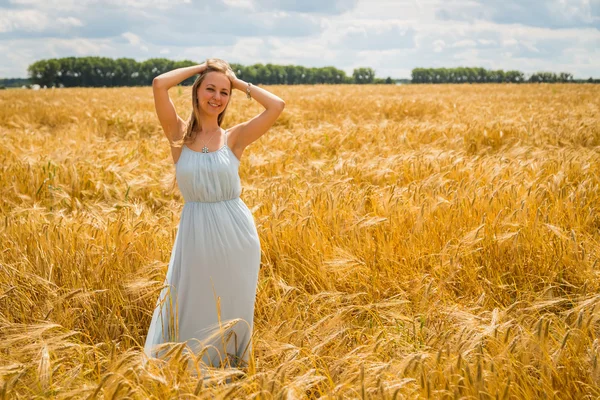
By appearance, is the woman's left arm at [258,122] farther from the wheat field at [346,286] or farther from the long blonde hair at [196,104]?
the wheat field at [346,286]

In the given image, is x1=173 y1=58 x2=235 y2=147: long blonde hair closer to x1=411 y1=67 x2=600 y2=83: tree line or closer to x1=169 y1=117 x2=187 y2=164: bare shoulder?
x1=169 y1=117 x2=187 y2=164: bare shoulder

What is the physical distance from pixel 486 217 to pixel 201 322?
2.07m

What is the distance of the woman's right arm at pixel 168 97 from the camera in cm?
243

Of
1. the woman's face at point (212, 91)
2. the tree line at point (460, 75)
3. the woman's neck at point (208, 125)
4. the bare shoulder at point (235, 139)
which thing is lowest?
the bare shoulder at point (235, 139)

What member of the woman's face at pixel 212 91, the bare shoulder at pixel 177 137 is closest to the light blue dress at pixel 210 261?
the bare shoulder at pixel 177 137

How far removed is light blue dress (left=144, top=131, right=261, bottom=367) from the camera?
90.0 inches

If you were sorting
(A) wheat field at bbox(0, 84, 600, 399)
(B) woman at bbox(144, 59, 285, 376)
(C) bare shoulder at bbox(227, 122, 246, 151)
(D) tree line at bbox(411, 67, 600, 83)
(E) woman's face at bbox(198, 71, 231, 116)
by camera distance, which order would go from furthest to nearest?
(D) tree line at bbox(411, 67, 600, 83)
(C) bare shoulder at bbox(227, 122, 246, 151)
(E) woman's face at bbox(198, 71, 231, 116)
(B) woman at bbox(144, 59, 285, 376)
(A) wheat field at bbox(0, 84, 600, 399)

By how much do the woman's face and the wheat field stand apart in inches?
36.1

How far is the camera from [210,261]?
2285 millimetres

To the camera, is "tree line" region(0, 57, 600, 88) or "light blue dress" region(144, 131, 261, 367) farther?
"tree line" region(0, 57, 600, 88)

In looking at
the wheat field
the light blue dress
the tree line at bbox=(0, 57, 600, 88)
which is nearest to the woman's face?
the light blue dress

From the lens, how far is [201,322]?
2336 millimetres

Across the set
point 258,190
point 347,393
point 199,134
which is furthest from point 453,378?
point 258,190

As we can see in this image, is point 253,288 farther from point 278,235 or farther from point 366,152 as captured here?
point 366,152
